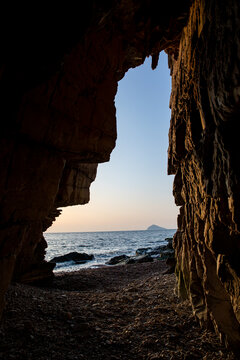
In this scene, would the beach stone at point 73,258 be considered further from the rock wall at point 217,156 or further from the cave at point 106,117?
the rock wall at point 217,156

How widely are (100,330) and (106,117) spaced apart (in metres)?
8.08

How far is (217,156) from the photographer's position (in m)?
5.08

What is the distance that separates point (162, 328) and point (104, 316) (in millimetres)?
2388

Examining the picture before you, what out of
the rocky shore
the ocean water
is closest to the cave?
the rocky shore

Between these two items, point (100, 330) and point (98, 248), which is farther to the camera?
point (98, 248)

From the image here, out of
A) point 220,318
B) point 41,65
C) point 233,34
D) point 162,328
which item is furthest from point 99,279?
point 233,34

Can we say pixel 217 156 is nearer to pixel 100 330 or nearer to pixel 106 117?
pixel 106 117

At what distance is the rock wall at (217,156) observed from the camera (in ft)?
13.2

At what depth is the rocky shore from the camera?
541cm

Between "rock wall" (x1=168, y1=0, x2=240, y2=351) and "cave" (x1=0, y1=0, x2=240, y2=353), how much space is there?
0.03 m

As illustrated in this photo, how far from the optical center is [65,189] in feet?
35.0

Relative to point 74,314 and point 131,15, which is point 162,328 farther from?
point 131,15

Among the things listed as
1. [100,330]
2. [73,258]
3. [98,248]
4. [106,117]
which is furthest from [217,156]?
[98,248]

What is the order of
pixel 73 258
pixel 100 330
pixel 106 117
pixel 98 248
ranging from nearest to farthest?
1. pixel 100 330
2. pixel 106 117
3. pixel 73 258
4. pixel 98 248
